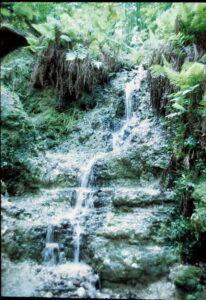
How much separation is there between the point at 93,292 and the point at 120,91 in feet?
19.6

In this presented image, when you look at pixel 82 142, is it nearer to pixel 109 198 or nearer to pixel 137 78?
pixel 109 198

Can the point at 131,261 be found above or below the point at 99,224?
below

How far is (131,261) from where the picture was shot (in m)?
3.36

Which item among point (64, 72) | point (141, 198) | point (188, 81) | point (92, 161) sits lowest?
point (141, 198)

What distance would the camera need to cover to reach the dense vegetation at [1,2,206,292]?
390 centimetres

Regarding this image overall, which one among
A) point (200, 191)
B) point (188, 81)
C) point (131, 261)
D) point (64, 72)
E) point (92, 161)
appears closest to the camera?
point (131, 261)

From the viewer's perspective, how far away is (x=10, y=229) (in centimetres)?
350

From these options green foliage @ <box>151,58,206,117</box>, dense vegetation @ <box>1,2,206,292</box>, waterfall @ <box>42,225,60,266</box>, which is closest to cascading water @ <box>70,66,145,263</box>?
waterfall @ <box>42,225,60,266</box>

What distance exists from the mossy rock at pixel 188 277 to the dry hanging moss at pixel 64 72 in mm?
5617

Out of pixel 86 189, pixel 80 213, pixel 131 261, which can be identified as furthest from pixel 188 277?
pixel 86 189

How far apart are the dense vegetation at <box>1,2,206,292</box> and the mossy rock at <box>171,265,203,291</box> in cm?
37

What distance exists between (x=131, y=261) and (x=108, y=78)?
19.8 ft

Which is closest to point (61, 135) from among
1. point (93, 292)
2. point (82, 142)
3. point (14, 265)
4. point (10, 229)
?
point (82, 142)

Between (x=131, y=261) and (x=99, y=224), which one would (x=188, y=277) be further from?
(x=99, y=224)
